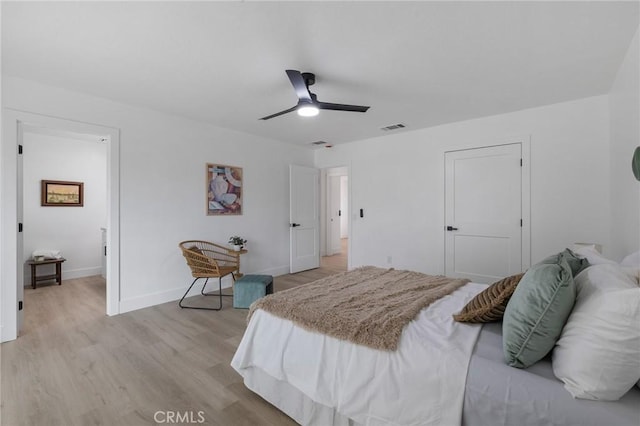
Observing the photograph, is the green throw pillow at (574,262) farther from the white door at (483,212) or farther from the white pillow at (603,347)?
the white door at (483,212)

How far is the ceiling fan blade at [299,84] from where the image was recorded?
88.3 inches

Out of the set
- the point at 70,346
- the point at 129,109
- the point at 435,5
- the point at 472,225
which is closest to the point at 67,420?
the point at 70,346

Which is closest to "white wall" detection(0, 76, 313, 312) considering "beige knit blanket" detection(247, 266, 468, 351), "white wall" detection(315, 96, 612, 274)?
"white wall" detection(315, 96, 612, 274)

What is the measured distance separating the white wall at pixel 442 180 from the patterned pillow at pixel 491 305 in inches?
101

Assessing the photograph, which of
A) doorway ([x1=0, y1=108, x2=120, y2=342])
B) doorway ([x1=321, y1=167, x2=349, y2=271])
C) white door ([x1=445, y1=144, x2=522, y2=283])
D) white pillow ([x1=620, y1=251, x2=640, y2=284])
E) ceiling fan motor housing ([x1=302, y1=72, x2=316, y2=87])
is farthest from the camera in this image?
doorway ([x1=321, y1=167, x2=349, y2=271])

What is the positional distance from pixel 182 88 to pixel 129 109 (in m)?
0.99

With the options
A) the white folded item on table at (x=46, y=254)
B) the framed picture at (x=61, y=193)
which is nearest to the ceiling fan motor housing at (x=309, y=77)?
the framed picture at (x=61, y=193)

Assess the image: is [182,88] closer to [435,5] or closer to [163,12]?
[163,12]

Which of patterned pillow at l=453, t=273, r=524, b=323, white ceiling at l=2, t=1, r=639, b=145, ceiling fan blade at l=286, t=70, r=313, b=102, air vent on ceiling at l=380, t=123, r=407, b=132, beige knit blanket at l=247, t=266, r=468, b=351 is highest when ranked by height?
air vent on ceiling at l=380, t=123, r=407, b=132

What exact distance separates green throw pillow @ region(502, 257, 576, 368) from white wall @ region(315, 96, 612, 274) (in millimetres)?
2823

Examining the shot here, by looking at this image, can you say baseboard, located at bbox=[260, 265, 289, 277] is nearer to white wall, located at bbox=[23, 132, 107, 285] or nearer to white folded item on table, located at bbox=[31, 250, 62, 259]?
white wall, located at bbox=[23, 132, 107, 285]

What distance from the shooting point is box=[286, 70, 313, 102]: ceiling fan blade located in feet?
7.35

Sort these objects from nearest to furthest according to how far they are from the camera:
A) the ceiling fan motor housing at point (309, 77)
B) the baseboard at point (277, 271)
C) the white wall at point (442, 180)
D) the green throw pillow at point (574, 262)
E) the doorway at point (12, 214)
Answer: the green throw pillow at point (574, 262) → the ceiling fan motor housing at point (309, 77) → the doorway at point (12, 214) → the white wall at point (442, 180) → the baseboard at point (277, 271)

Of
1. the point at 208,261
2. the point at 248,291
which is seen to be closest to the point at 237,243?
the point at 208,261
